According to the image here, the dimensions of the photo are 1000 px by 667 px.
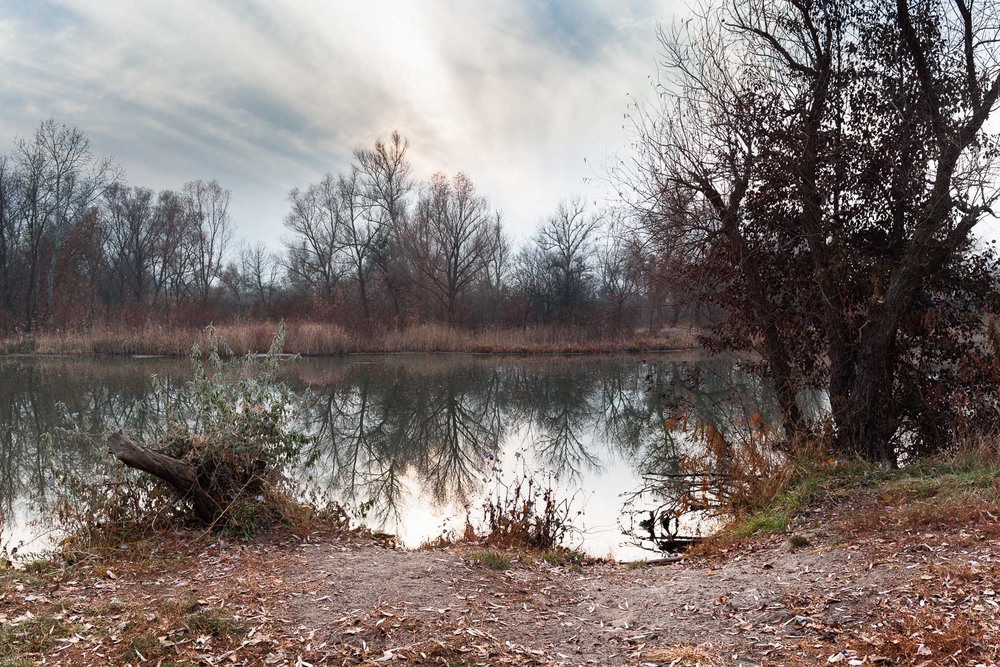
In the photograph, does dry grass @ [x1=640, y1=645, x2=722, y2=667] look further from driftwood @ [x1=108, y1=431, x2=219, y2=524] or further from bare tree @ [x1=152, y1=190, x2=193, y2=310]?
bare tree @ [x1=152, y1=190, x2=193, y2=310]

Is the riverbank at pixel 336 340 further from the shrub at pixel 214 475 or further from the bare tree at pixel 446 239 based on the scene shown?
the shrub at pixel 214 475

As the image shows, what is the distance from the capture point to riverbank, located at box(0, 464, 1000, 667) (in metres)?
3.33

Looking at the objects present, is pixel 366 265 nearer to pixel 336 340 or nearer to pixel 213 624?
pixel 336 340

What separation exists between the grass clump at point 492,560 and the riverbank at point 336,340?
18.8 m

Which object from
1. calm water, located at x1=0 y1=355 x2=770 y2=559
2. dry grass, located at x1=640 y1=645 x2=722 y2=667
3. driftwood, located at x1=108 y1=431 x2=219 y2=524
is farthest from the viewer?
calm water, located at x1=0 y1=355 x2=770 y2=559

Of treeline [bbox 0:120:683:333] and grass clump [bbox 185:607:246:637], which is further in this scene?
treeline [bbox 0:120:683:333]

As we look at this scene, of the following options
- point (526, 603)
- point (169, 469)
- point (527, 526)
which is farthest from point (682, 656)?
point (169, 469)

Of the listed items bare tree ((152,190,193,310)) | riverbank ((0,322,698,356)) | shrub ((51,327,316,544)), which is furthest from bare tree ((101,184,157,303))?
shrub ((51,327,316,544))

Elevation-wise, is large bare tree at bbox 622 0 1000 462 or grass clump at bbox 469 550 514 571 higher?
large bare tree at bbox 622 0 1000 462

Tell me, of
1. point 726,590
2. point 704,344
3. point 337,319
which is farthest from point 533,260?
point 726,590

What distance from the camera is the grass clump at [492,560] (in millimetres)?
4742

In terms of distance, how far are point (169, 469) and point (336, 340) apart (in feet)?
78.4

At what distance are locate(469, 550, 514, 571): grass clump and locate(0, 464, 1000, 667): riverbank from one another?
0.06 ft

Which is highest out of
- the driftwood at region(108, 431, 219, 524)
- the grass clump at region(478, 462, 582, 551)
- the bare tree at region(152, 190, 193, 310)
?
the bare tree at region(152, 190, 193, 310)
